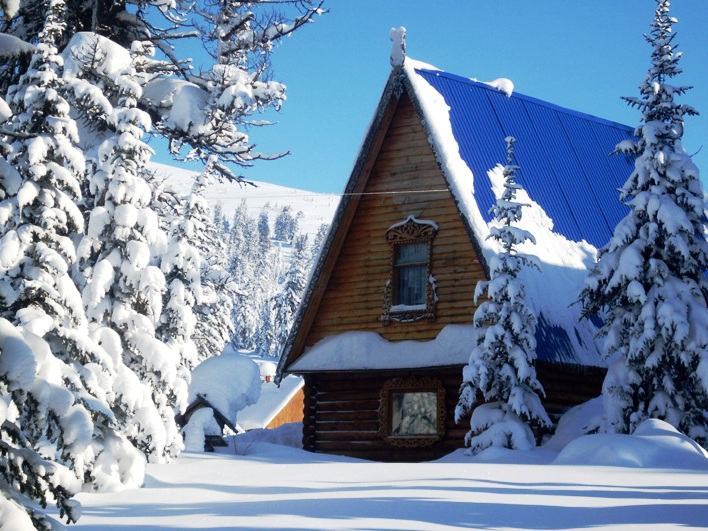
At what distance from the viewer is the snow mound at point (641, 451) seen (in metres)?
14.4

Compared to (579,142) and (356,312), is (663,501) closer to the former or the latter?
(356,312)

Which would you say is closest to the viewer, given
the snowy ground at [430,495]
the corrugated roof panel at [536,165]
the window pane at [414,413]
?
the snowy ground at [430,495]

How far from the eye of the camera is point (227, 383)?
106 feet

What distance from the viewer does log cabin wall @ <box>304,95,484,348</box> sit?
22031 millimetres

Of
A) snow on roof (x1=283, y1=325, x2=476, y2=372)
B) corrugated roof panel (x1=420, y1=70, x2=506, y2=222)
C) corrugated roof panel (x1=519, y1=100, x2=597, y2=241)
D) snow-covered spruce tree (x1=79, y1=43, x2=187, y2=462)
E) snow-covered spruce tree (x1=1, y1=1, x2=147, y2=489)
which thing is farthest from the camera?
corrugated roof panel (x1=519, y1=100, x2=597, y2=241)

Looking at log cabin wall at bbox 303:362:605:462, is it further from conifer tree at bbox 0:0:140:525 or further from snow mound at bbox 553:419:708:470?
conifer tree at bbox 0:0:140:525

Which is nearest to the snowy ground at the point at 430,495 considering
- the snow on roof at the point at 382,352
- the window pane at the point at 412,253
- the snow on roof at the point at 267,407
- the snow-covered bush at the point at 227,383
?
the snow on roof at the point at 382,352

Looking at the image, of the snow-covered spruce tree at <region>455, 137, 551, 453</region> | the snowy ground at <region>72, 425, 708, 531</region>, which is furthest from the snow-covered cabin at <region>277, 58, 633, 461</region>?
the snowy ground at <region>72, 425, 708, 531</region>

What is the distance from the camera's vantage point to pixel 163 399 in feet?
59.2

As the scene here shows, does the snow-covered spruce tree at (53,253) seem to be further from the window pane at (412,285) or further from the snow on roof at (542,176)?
the window pane at (412,285)

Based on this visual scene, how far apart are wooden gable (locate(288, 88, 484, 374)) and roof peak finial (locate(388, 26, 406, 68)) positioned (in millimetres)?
928

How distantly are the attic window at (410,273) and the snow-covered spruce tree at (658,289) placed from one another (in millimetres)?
4289

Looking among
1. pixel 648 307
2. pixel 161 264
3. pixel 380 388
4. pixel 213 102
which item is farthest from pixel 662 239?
pixel 161 264

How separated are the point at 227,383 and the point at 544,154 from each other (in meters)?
13.7
